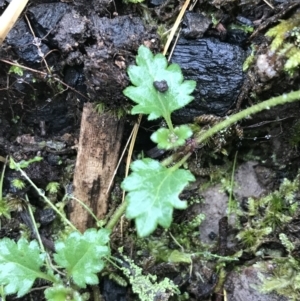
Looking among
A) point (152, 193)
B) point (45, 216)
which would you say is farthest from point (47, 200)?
point (152, 193)

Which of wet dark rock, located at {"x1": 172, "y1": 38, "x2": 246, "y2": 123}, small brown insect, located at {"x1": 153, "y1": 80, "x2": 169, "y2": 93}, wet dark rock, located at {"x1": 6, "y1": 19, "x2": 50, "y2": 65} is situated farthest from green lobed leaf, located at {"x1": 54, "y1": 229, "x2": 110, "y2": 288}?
wet dark rock, located at {"x1": 6, "y1": 19, "x2": 50, "y2": 65}

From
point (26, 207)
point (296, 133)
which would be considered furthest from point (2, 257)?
point (296, 133)

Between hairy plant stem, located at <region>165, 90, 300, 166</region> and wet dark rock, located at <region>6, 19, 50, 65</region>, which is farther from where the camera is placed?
wet dark rock, located at <region>6, 19, 50, 65</region>

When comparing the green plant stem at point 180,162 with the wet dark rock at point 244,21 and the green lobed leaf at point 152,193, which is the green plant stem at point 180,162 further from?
the wet dark rock at point 244,21

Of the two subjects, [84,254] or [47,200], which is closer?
[84,254]

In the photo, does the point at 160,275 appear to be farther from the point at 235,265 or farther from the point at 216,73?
the point at 216,73

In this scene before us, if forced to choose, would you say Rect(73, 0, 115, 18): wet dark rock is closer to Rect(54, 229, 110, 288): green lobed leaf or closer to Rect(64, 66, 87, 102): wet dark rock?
Rect(64, 66, 87, 102): wet dark rock

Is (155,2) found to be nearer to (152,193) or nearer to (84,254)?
(152,193)
